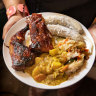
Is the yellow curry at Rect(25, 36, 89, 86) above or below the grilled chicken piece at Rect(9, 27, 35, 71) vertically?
below

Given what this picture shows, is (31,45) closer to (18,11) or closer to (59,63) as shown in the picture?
(59,63)

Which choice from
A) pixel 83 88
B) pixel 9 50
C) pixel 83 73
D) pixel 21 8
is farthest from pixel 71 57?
pixel 21 8

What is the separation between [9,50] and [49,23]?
1.03 ft

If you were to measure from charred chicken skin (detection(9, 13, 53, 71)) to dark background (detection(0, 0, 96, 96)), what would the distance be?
110 mm

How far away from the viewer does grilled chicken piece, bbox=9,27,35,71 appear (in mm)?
793

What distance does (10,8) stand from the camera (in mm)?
1059

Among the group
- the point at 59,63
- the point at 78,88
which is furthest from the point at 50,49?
the point at 78,88

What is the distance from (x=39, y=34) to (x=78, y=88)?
1.29 feet

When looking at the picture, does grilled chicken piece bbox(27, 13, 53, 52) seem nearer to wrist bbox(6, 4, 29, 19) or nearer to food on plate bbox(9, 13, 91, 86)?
food on plate bbox(9, 13, 91, 86)

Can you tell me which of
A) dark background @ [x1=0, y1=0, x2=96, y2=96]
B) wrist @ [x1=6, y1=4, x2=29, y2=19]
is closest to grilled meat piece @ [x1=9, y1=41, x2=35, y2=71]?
dark background @ [x1=0, y1=0, x2=96, y2=96]

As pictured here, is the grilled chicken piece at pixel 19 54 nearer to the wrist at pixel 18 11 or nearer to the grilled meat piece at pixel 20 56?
the grilled meat piece at pixel 20 56

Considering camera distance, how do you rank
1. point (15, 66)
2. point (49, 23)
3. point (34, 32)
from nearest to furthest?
point (15, 66)
point (34, 32)
point (49, 23)

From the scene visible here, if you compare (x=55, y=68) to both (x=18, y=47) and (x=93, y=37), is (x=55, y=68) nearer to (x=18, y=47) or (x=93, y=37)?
(x=18, y=47)

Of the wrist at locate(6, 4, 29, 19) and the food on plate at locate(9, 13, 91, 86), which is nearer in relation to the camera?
the food on plate at locate(9, 13, 91, 86)
